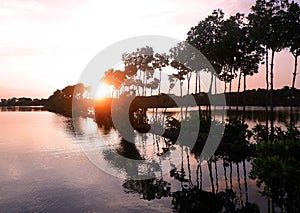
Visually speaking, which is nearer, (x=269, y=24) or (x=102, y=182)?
(x=102, y=182)

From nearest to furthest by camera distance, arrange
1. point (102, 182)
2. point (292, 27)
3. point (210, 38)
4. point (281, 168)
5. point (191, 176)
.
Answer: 1. point (281, 168)
2. point (102, 182)
3. point (191, 176)
4. point (292, 27)
5. point (210, 38)

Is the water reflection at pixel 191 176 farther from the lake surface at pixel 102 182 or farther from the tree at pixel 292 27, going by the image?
the tree at pixel 292 27

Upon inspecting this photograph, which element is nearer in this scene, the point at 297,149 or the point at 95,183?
the point at 297,149

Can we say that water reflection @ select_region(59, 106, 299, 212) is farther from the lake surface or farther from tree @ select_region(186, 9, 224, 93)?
tree @ select_region(186, 9, 224, 93)

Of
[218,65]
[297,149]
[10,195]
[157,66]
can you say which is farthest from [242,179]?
[157,66]

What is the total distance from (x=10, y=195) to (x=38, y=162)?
35.3ft

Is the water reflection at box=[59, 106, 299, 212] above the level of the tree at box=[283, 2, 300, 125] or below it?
below

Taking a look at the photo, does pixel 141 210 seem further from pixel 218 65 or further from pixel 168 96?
pixel 168 96

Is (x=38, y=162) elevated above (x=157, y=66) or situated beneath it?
situated beneath

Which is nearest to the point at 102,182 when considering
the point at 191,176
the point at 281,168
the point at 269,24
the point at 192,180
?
the point at 192,180

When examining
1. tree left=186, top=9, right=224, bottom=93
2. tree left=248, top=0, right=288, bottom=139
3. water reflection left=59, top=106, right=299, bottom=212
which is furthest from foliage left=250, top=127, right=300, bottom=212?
tree left=186, top=9, right=224, bottom=93

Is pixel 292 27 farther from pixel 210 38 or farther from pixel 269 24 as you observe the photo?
pixel 210 38

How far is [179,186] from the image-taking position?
74.1 ft

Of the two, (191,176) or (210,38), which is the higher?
(210,38)
